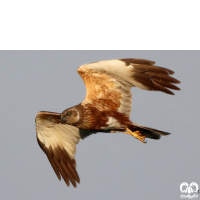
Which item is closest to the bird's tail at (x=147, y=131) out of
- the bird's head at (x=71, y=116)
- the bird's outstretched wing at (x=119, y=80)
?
the bird's outstretched wing at (x=119, y=80)

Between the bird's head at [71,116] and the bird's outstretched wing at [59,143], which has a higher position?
the bird's head at [71,116]

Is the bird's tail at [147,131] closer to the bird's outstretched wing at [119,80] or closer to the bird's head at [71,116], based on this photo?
the bird's outstretched wing at [119,80]

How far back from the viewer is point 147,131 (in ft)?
39.1

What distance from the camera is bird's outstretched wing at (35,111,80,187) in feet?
42.7

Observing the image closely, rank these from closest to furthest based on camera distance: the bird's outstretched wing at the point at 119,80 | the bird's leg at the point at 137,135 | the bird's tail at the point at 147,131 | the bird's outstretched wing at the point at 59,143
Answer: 1. the bird's outstretched wing at the point at 119,80
2. the bird's tail at the point at 147,131
3. the bird's leg at the point at 137,135
4. the bird's outstretched wing at the point at 59,143

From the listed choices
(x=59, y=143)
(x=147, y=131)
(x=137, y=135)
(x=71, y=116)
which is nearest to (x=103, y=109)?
(x=71, y=116)

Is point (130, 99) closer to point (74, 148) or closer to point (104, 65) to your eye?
point (104, 65)

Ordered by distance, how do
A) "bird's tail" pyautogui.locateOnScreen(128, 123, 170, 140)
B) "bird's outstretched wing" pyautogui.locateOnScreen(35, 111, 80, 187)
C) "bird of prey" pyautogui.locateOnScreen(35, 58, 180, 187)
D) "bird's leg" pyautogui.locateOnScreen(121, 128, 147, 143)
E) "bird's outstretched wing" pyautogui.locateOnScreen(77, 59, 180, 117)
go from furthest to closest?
"bird's outstretched wing" pyautogui.locateOnScreen(35, 111, 80, 187)
"bird's leg" pyautogui.locateOnScreen(121, 128, 147, 143)
"bird's tail" pyautogui.locateOnScreen(128, 123, 170, 140)
"bird of prey" pyautogui.locateOnScreen(35, 58, 180, 187)
"bird's outstretched wing" pyautogui.locateOnScreen(77, 59, 180, 117)

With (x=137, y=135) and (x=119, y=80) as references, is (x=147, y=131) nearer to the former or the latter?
(x=137, y=135)

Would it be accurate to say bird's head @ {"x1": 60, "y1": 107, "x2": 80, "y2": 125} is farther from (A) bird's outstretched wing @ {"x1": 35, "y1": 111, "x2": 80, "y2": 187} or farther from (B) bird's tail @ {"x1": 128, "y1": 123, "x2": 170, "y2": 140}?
(B) bird's tail @ {"x1": 128, "y1": 123, "x2": 170, "y2": 140}

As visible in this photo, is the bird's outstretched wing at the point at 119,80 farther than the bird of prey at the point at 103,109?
No

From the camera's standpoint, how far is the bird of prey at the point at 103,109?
1103 cm

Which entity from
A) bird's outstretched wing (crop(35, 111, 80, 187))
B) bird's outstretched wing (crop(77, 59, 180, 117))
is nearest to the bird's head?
bird's outstretched wing (crop(77, 59, 180, 117))

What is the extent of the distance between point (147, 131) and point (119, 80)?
1.60m
